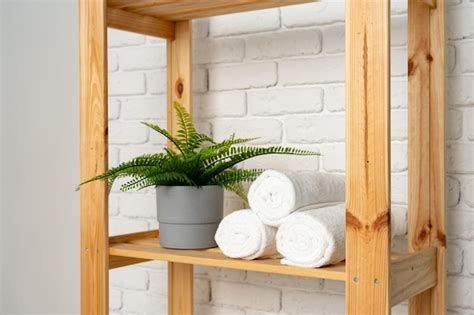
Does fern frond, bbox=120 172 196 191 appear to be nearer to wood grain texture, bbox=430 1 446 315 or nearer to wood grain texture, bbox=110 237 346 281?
wood grain texture, bbox=110 237 346 281

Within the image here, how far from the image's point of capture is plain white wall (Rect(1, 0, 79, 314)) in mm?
2158

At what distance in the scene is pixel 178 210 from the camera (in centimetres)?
146

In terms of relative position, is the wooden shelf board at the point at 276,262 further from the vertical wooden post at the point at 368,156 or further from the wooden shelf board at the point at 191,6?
the wooden shelf board at the point at 191,6

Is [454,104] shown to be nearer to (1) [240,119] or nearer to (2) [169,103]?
(1) [240,119]

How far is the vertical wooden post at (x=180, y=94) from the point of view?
1763 mm

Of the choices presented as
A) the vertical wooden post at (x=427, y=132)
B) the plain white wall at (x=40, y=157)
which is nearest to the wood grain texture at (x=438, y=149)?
the vertical wooden post at (x=427, y=132)

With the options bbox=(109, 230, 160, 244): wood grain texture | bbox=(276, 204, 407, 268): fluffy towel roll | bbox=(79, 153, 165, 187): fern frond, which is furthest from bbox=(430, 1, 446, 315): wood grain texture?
bbox=(109, 230, 160, 244): wood grain texture

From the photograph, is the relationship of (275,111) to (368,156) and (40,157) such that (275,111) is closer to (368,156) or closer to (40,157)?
(368,156)

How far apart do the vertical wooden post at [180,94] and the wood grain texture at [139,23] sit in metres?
0.03

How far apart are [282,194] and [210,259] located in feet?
0.63

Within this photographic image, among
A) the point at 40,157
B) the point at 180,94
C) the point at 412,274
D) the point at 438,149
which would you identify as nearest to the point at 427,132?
the point at 438,149

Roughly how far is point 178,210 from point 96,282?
0.81 ft

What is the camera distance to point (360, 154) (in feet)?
3.85

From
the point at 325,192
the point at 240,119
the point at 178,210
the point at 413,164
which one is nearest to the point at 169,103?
the point at 240,119
